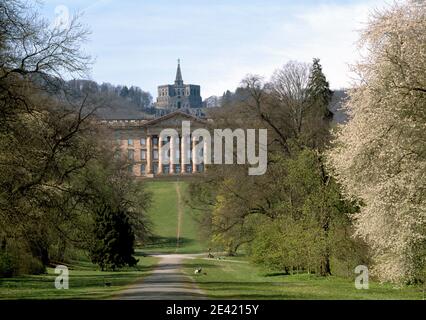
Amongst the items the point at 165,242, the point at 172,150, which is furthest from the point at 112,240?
the point at 172,150

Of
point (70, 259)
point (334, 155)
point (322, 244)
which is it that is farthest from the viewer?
point (70, 259)

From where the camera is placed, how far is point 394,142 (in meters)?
22.7

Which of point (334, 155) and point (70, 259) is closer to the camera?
point (334, 155)

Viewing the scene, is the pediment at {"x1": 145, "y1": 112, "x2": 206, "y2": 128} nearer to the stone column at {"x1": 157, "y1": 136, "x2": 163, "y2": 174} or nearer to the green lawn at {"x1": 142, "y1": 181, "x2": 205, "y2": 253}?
the stone column at {"x1": 157, "y1": 136, "x2": 163, "y2": 174}

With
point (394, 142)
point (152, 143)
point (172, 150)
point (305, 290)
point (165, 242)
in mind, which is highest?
point (152, 143)

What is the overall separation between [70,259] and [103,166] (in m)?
13.4

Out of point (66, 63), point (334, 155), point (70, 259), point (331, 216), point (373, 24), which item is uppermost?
point (373, 24)

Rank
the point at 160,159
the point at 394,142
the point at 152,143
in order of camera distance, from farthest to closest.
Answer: the point at 152,143
the point at 160,159
the point at 394,142

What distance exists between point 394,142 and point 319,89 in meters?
32.1

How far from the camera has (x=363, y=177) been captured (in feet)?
80.8

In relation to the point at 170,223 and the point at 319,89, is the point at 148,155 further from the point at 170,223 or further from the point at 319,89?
the point at 319,89

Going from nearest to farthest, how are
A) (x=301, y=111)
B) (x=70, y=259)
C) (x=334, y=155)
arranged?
(x=334, y=155)
(x=301, y=111)
(x=70, y=259)
